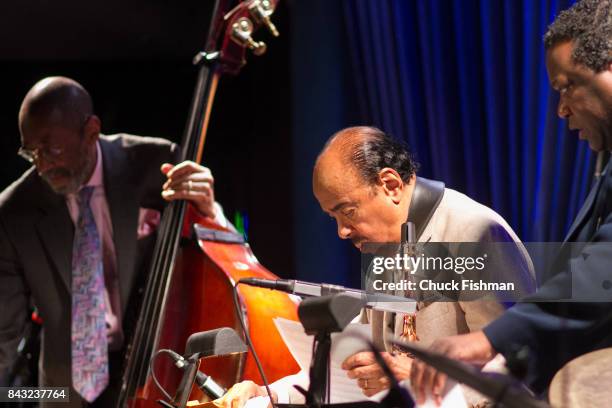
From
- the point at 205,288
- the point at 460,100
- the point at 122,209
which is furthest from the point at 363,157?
the point at 122,209

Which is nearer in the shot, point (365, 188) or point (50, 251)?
point (365, 188)

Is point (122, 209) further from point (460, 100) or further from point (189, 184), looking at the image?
point (460, 100)

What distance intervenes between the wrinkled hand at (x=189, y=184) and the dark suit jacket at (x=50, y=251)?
470 millimetres

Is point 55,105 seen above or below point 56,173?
above

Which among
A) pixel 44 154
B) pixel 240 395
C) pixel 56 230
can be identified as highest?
pixel 44 154

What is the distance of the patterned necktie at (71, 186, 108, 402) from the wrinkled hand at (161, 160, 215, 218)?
53 centimetres

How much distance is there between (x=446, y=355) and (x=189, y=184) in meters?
1.40

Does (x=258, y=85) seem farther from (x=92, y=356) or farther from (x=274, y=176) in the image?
(x=92, y=356)

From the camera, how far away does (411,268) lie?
1.42 m

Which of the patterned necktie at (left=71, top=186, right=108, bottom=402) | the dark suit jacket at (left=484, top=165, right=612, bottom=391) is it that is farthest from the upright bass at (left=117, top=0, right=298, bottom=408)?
the dark suit jacket at (left=484, top=165, right=612, bottom=391)

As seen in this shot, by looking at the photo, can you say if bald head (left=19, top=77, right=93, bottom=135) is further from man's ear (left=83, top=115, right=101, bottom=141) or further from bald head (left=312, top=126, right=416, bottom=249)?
bald head (left=312, top=126, right=416, bottom=249)

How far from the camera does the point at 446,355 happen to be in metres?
1.10

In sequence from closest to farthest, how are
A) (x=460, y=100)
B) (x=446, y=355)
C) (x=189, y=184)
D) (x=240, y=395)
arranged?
(x=446, y=355), (x=240, y=395), (x=189, y=184), (x=460, y=100)

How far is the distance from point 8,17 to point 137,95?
63 cm
